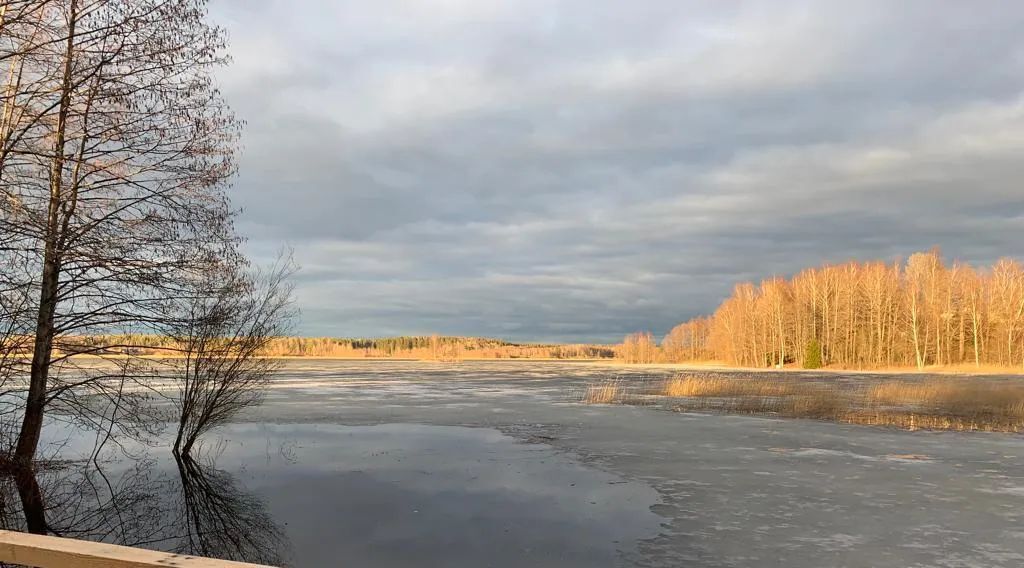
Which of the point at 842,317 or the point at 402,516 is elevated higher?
the point at 842,317

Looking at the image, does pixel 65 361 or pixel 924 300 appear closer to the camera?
pixel 65 361

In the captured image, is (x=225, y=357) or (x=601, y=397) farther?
(x=601, y=397)

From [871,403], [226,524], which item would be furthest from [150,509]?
[871,403]

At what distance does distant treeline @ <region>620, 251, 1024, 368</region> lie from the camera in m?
74.6

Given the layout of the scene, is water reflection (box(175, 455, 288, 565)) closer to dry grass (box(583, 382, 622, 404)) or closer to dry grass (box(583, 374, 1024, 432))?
dry grass (box(583, 374, 1024, 432))

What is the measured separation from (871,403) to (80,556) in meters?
33.8

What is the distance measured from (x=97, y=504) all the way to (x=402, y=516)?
539 cm

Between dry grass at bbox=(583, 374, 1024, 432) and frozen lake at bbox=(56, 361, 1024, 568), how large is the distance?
4.05m

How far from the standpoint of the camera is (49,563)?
3.50 metres

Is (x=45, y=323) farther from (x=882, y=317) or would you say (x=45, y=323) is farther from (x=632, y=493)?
(x=882, y=317)

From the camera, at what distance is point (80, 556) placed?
3412 mm

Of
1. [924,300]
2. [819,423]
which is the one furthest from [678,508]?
[924,300]

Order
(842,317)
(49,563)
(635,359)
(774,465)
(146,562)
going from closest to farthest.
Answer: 1. (146,562)
2. (49,563)
3. (774,465)
4. (842,317)
5. (635,359)

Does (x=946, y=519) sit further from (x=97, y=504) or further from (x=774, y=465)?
(x=97, y=504)
